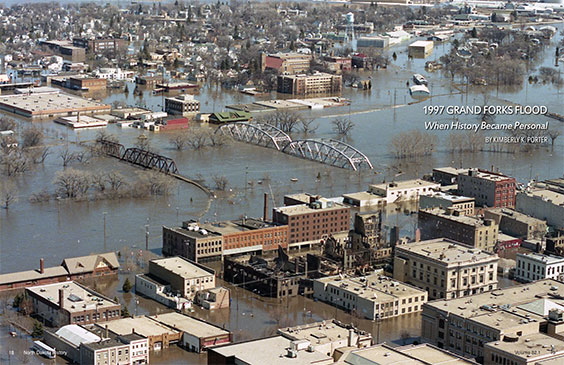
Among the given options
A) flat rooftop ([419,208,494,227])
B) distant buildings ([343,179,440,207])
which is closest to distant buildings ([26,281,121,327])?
flat rooftop ([419,208,494,227])

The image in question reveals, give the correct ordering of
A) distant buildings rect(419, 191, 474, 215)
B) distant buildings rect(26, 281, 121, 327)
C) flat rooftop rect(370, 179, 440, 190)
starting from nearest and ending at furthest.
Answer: distant buildings rect(26, 281, 121, 327) < distant buildings rect(419, 191, 474, 215) < flat rooftop rect(370, 179, 440, 190)

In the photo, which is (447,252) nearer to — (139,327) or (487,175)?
(139,327)

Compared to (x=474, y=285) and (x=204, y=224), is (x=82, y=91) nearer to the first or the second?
(x=204, y=224)

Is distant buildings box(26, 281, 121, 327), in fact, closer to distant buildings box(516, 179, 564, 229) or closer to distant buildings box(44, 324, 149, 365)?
distant buildings box(44, 324, 149, 365)

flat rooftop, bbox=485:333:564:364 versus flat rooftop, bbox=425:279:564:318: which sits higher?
flat rooftop, bbox=485:333:564:364

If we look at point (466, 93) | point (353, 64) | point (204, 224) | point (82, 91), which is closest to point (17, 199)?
point (204, 224)

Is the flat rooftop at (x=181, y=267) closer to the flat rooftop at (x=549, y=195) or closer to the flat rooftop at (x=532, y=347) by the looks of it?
the flat rooftop at (x=532, y=347)

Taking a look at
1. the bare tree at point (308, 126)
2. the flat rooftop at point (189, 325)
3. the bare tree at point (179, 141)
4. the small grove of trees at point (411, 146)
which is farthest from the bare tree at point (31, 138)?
the flat rooftop at point (189, 325)
